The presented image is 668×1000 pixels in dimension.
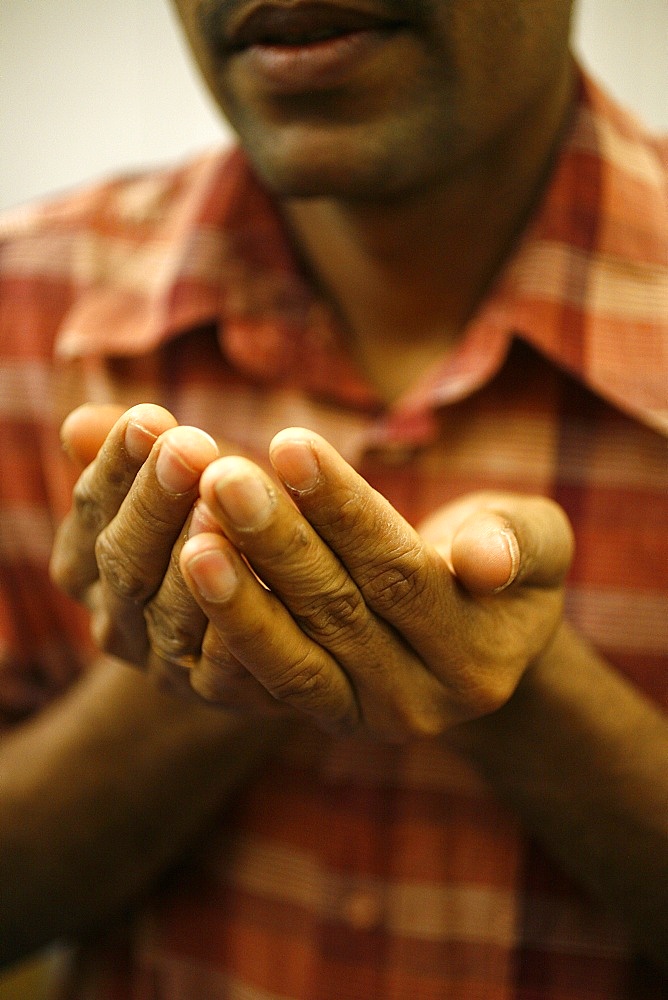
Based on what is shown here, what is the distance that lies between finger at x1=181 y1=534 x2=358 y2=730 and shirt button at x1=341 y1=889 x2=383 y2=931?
24 cm

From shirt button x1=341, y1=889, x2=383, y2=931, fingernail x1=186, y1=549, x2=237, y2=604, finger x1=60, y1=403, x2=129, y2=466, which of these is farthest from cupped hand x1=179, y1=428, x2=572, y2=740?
shirt button x1=341, y1=889, x2=383, y2=931

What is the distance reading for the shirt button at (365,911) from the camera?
583 millimetres

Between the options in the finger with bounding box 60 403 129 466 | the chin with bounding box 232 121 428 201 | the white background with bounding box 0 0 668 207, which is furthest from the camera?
the white background with bounding box 0 0 668 207

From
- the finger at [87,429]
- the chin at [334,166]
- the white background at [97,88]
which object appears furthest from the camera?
the white background at [97,88]

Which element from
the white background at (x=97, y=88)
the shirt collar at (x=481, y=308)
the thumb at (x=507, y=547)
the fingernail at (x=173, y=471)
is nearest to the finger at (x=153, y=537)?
the fingernail at (x=173, y=471)

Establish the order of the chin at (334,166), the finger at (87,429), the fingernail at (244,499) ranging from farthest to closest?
the chin at (334,166)
the finger at (87,429)
the fingernail at (244,499)

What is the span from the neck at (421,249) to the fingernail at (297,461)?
0.32 m

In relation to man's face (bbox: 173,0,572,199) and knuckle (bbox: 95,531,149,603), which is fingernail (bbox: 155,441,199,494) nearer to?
knuckle (bbox: 95,531,149,603)

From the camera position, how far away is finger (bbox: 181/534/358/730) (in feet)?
1.06

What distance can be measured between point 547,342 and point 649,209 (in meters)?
0.15

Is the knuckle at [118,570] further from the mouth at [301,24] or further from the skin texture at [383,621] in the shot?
the mouth at [301,24]

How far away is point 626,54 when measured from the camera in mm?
955

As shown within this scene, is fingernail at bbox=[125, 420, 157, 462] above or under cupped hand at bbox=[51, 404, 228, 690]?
above

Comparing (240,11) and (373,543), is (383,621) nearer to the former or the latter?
(373,543)
